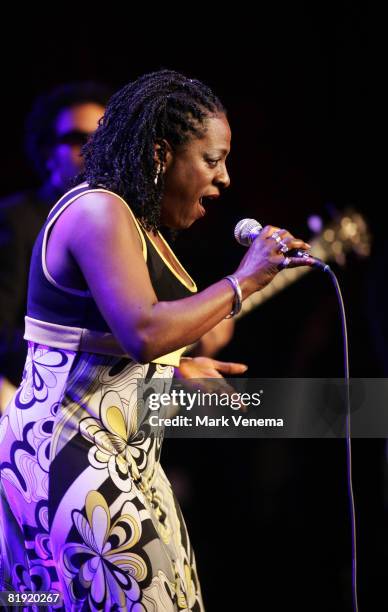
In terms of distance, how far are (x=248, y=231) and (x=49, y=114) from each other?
152 cm

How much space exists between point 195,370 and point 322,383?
2.41 m

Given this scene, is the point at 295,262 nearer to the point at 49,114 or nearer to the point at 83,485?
the point at 83,485

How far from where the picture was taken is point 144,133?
1.72 m

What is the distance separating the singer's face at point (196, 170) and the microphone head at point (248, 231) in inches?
3.8

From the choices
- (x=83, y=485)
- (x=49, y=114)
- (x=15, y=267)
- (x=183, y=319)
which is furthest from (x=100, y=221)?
(x=49, y=114)

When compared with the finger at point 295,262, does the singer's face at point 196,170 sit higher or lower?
higher

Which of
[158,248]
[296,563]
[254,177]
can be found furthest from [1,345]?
[254,177]

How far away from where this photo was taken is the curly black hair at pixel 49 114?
9.82 ft

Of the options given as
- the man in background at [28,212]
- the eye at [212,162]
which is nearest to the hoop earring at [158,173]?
the eye at [212,162]

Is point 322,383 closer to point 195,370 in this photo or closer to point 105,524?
point 195,370

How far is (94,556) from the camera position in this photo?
1.54 meters

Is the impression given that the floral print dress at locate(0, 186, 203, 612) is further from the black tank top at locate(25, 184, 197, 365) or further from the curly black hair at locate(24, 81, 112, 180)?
the curly black hair at locate(24, 81, 112, 180)

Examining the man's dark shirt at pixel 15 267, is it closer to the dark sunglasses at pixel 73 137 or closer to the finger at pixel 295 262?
the dark sunglasses at pixel 73 137

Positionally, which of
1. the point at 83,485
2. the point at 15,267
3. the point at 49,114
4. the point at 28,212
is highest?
the point at 49,114
